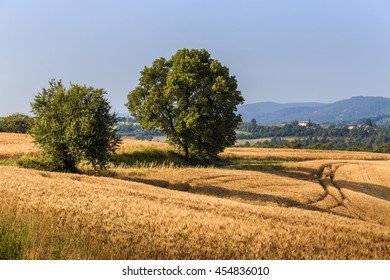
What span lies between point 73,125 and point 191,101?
20333 millimetres

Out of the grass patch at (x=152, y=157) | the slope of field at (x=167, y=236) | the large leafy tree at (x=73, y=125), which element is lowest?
the grass patch at (x=152, y=157)

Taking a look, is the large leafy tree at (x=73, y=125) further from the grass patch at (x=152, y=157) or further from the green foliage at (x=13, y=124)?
the green foliage at (x=13, y=124)

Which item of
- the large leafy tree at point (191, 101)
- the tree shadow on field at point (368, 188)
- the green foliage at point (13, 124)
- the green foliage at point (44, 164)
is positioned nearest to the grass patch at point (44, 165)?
→ the green foliage at point (44, 164)

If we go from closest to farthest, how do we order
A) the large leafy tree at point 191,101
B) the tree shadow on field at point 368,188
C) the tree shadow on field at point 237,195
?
1. the tree shadow on field at point 237,195
2. the tree shadow on field at point 368,188
3. the large leafy tree at point 191,101

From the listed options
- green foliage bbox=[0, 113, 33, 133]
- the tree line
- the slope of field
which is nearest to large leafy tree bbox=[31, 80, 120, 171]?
the tree line

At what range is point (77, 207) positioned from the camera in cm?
1171

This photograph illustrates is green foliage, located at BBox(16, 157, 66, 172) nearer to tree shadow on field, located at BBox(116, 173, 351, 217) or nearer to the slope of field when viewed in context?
tree shadow on field, located at BBox(116, 173, 351, 217)

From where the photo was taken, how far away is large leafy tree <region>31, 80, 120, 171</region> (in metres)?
33.7

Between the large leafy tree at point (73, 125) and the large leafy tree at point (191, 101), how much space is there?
1458cm

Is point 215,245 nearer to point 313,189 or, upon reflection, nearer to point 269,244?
point 269,244

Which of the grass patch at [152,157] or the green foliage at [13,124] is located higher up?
the green foliage at [13,124]

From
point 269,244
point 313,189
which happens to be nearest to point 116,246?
point 269,244

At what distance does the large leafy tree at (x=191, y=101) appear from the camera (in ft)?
163

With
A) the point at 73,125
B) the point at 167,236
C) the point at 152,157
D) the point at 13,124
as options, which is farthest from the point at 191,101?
the point at 13,124
